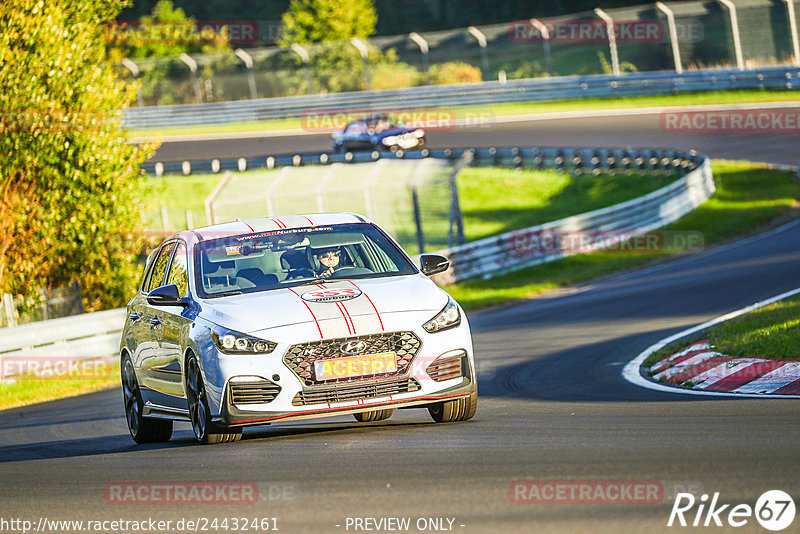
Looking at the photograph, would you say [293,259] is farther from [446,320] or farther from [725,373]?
[725,373]

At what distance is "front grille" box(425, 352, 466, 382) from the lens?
313 inches

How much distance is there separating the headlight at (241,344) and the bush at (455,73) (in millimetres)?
47302

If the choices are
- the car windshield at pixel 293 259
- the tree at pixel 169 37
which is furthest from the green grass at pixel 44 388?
the tree at pixel 169 37

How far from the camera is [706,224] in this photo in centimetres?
2783

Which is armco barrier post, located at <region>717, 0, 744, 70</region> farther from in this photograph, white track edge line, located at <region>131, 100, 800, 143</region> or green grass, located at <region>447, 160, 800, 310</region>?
green grass, located at <region>447, 160, 800, 310</region>

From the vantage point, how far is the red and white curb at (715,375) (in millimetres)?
9312

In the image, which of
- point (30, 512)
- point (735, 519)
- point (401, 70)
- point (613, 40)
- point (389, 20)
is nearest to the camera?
point (735, 519)

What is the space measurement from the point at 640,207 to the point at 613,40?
16.3 metres

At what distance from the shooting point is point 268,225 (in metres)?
9.23

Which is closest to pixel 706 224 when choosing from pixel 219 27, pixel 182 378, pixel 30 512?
pixel 182 378

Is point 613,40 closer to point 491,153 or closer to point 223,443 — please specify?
point 491,153

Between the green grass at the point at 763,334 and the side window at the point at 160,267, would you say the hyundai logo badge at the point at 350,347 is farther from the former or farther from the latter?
the green grass at the point at 763,334

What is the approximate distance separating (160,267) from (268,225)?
4.13 feet

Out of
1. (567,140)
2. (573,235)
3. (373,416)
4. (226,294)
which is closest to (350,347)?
(226,294)
